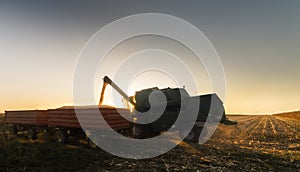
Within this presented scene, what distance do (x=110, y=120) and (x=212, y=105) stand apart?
23.9ft

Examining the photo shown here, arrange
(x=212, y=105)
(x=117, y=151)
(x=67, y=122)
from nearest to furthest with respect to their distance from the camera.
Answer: (x=117, y=151), (x=67, y=122), (x=212, y=105)

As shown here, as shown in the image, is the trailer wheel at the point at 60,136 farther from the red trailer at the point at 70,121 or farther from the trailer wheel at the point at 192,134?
the trailer wheel at the point at 192,134

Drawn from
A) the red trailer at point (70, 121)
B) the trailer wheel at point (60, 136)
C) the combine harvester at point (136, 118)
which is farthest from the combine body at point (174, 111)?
the trailer wheel at point (60, 136)

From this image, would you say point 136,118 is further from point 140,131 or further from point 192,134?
point 192,134

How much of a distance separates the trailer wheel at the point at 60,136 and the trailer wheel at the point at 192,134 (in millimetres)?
7924

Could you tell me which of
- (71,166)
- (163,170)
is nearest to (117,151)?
(71,166)

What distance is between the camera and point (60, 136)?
546 inches

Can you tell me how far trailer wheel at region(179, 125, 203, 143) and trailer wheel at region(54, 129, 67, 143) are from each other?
26.0ft

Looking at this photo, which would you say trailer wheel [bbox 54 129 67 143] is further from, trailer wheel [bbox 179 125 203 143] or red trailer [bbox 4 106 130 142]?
trailer wheel [bbox 179 125 203 143]

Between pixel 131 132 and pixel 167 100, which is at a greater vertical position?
pixel 167 100

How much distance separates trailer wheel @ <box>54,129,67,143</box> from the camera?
44.4 feet

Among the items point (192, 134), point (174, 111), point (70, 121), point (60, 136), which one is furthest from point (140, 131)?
point (60, 136)

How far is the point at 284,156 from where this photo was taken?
33.1 ft

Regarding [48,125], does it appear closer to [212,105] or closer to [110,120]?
[110,120]
